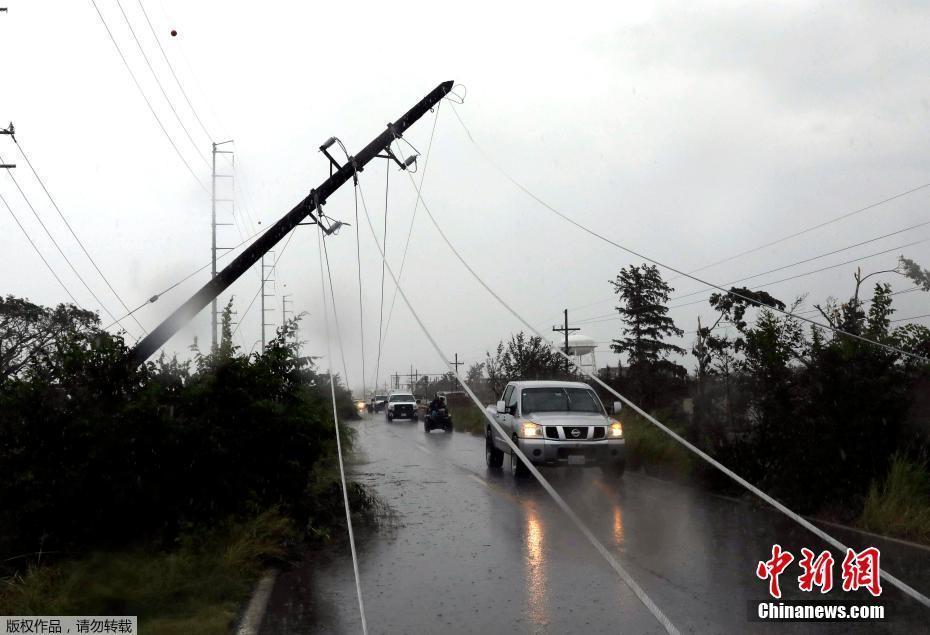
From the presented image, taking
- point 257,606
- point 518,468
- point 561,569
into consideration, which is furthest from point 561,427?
point 257,606

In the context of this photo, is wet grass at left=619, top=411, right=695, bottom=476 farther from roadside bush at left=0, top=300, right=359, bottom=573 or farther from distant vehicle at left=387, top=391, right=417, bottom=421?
distant vehicle at left=387, top=391, right=417, bottom=421

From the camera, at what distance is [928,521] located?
872 centimetres

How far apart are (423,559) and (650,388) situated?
15.2 m

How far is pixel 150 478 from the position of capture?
8555mm

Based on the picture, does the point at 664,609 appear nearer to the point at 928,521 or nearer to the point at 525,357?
the point at 928,521

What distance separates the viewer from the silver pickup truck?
1354cm

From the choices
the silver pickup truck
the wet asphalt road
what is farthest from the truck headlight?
the wet asphalt road

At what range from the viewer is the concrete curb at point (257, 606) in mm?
6215

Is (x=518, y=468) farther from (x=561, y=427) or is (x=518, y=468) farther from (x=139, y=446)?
(x=139, y=446)

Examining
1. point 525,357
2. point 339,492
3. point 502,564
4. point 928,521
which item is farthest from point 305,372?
point 525,357

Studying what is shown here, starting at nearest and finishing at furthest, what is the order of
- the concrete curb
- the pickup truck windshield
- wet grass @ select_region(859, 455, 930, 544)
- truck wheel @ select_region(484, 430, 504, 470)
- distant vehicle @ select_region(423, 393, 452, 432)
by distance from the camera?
the concrete curb, wet grass @ select_region(859, 455, 930, 544), the pickup truck windshield, truck wheel @ select_region(484, 430, 504, 470), distant vehicle @ select_region(423, 393, 452, 432)

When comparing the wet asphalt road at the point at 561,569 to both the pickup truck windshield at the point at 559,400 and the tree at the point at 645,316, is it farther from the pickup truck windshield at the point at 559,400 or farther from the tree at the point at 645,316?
the tree at the point at 645,316

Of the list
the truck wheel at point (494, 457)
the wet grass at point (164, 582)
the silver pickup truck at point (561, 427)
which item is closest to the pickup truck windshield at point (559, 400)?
the silver pickup truck at point (561, 427)

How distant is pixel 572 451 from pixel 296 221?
5.99 metres
